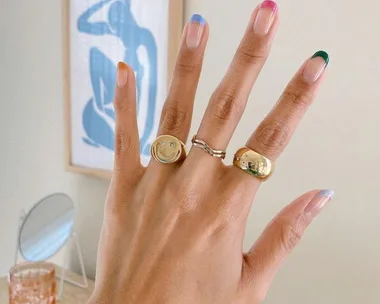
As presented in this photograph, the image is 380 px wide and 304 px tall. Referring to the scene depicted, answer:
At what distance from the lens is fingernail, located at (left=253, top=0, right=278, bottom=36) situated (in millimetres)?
540

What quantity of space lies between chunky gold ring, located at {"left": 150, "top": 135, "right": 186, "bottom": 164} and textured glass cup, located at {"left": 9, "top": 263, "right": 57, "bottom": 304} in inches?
31.5

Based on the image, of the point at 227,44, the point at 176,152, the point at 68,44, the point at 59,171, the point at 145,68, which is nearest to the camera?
the point at 176,152

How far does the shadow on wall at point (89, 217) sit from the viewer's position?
1511 mm

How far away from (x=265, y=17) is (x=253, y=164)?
0.15 metres

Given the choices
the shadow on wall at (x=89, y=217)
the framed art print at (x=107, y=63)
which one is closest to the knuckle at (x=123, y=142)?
the framed art print at (x=107, y=63)

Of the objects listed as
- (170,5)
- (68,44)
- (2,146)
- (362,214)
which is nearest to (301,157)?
(362,214)

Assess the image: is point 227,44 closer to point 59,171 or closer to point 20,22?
point 59,171

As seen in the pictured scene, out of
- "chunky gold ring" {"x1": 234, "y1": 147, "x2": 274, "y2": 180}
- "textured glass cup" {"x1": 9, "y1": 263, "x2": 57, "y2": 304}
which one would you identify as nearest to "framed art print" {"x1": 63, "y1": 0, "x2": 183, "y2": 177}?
"textured glass cup" {"x1": 9, "y1": 263, "x2": 57, "y2": 304}

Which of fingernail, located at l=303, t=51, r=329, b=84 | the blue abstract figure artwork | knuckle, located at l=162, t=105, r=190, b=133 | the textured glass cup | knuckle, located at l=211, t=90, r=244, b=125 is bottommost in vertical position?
the textured glass cup

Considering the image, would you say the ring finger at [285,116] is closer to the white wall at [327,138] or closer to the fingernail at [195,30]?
the fingernail at [195,30]

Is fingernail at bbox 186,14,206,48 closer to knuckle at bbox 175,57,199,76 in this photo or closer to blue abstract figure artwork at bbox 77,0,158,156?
knuckle at bbox 175,57,199,76

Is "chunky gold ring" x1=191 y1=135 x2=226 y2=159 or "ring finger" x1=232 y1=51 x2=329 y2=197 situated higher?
"ring finger" x1=232 y1=51 x2=329 y2=197

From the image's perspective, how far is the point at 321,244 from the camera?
101cm

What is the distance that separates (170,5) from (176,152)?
69 cm
